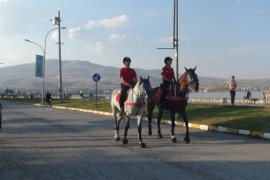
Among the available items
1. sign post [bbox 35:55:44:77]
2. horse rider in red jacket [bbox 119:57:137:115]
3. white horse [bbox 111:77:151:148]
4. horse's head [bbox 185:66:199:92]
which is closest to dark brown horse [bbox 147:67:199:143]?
horse's head [bbox 185:66:199:92]

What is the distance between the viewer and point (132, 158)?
1250cm

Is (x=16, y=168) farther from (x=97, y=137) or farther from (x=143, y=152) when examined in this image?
(x=97, y=137)

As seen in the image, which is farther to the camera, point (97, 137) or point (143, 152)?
point (97, 137)

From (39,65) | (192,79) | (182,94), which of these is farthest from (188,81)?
(39,65)

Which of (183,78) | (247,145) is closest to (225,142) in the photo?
(247,145)

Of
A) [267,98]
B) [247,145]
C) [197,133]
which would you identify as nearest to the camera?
[247,145]

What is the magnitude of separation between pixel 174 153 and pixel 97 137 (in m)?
4.92

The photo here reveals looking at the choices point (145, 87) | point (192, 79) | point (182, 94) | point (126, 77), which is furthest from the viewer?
point (182, 94)

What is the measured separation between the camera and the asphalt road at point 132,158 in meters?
10.4

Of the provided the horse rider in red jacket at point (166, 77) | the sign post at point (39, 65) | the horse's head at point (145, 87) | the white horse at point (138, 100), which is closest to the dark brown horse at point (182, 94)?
the horse rider in red jacket at point (166, 77)

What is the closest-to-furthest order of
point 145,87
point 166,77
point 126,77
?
point 145,87
point 126,77
point 166,77

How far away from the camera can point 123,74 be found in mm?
16000

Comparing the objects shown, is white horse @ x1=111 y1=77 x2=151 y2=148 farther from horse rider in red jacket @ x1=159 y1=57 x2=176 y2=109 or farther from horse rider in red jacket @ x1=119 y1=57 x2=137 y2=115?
horse rider in red jacket @ x1=159 y1=57 x2=176 y2=109

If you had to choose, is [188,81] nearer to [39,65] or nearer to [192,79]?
[192,79]
